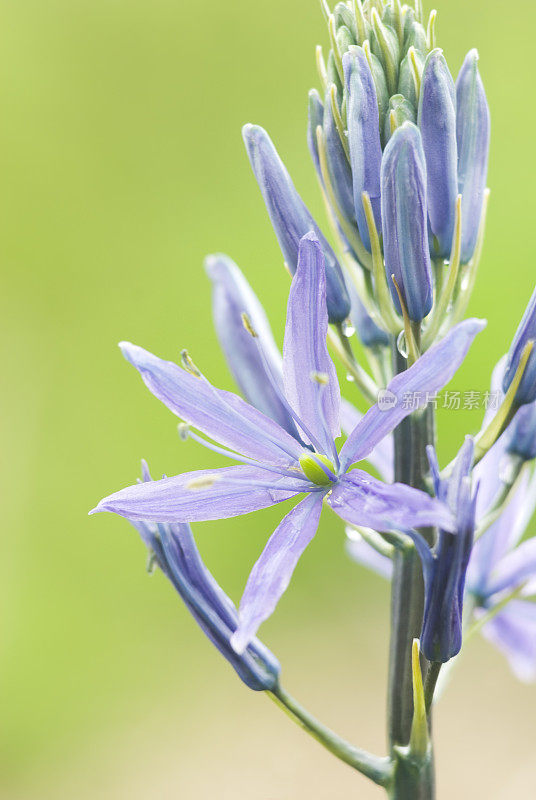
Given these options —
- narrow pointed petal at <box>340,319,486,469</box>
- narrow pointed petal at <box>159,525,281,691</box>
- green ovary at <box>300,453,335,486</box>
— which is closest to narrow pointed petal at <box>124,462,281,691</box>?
narrow pointed petal at <box>159,525,281,691</box>

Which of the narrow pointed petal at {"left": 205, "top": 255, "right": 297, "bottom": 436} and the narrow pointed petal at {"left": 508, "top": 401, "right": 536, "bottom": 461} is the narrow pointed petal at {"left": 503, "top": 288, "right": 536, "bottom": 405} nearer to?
the narrow pointed petal at {"left": 508, "top": 401, "right": 536, "bottom": 461}

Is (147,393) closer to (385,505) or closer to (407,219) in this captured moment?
(407,219)

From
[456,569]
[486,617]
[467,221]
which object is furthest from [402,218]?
[486,617]

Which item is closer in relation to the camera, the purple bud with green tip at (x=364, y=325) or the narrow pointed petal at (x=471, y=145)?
the narrow pointed petal at (x=471, y=145)

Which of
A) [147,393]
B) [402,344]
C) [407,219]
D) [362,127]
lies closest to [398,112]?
[362,127]

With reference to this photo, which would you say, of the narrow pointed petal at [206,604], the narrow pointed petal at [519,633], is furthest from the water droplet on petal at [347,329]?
the narrow pointed petal at [519,633]

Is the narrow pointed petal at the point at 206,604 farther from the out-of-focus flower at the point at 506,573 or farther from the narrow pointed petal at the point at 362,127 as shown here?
the narrow pointed petal at the point at 362,127

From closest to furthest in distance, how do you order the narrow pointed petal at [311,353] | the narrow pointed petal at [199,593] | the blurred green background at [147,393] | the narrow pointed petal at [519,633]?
the narrow pointed petal at [311,353] → the narrow pointed petal at [199,593] → the narrow pointed petal at [519,633] → the blurred green background at [147,393]
